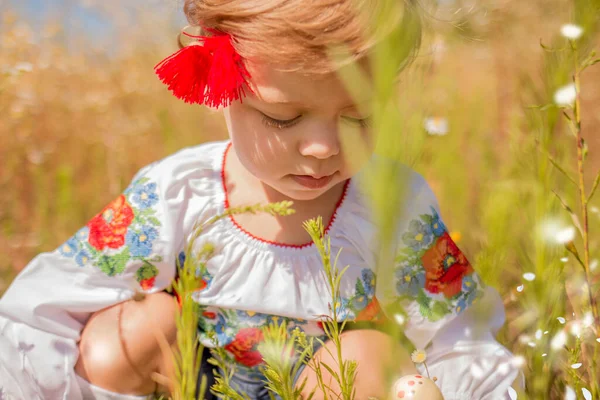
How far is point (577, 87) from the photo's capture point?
94 cm

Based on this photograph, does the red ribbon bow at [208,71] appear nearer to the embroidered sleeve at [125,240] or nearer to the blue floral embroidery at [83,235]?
the embroidered sleeve at [125,240]

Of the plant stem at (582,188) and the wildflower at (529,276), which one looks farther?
the wildflower at (529,276)

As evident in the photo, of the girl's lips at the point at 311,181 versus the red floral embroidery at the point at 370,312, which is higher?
the girl's lips at the point at 311,181

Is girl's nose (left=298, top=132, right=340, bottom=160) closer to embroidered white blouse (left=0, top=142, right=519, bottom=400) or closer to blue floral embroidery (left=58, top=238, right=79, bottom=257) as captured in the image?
embroidered white blouse (left=0, top=142, right=519, bottom=400)

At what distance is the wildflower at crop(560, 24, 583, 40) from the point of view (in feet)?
2.97

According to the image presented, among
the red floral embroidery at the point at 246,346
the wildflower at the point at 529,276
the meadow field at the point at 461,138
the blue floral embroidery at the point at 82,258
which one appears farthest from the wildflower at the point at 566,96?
the blue floral embroidery at the point at 82,258

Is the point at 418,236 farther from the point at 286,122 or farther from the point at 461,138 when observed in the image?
the point at 461,138

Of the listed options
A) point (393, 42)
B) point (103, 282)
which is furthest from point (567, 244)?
point (103, 282)

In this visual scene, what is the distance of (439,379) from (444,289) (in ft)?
0.60

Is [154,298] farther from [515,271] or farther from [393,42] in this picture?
[515,271]

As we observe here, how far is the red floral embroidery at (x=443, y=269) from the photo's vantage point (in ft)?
4.30

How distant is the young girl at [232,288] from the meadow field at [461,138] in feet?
0.45

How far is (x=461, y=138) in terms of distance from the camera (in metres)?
2.51

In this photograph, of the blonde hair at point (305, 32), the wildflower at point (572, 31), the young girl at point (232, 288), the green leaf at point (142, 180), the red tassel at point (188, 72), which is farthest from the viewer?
the green leaf at point (142, 180)
